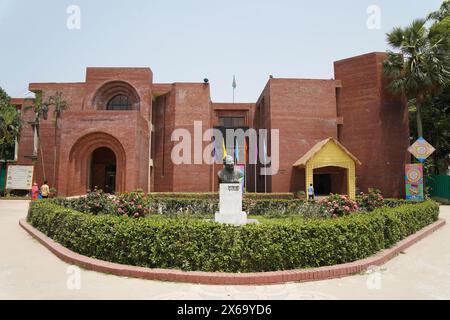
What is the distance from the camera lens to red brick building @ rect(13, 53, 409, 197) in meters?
20.7

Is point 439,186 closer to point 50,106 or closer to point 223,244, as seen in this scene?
point 223,244

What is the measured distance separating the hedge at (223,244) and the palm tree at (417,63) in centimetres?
1905

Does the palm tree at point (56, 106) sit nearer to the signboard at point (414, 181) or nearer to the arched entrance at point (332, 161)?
the arched entrance at point (332, 161)

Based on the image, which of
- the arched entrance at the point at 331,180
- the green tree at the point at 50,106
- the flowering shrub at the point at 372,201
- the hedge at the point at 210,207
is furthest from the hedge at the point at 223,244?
the green tree at the point at 50,106

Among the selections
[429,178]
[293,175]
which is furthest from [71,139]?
[429,178]

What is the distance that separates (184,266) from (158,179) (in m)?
20.2

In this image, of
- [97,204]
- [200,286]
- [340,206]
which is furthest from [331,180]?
[200,286]

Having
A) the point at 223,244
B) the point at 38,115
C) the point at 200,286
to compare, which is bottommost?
the point at 200,286

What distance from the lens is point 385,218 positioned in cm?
751

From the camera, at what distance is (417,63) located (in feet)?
69.8

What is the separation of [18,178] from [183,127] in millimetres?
13819

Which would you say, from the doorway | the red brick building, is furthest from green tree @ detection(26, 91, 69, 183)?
the doorway

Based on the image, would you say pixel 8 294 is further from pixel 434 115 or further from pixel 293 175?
pixel 434 115
